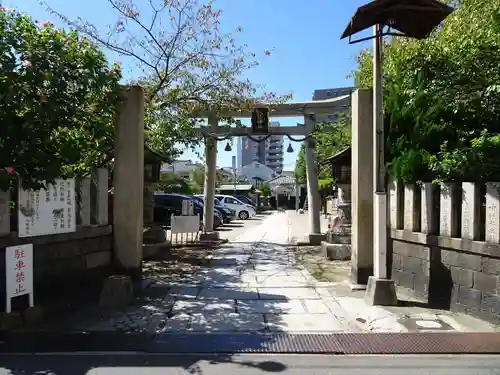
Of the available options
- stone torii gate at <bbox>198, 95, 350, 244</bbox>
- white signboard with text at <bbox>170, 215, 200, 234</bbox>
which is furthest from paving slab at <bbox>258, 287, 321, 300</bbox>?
stone torii gate at <bbox>198, 95, 350, 244</bbox>

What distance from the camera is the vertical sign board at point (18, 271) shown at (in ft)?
18.0

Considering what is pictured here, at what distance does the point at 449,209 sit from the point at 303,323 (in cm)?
253

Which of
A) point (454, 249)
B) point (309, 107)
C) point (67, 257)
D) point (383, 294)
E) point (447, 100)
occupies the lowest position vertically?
point (383, 294)

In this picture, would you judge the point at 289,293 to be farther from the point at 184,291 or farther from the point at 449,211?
the point at 449,211

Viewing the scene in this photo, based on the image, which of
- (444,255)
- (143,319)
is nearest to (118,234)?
(143,319)

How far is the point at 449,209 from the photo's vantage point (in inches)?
249

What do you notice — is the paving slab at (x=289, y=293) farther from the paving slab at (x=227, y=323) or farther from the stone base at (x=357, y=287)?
the paving slab at (x=227, y=323)

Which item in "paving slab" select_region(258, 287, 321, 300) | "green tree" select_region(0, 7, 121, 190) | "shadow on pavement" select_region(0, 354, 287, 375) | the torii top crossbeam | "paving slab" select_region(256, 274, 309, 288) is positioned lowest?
"shadow on pavement" select_region(0, 354, 287, 375)

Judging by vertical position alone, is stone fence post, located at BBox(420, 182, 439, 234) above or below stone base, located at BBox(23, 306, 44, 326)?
above

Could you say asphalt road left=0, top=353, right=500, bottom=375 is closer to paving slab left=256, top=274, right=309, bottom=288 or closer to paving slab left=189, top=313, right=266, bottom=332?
paving slab left=189, top=313, right=266, bottom=332

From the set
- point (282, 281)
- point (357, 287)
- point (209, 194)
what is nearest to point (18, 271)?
point (282, 281)

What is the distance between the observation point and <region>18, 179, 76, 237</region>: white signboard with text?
609 centimetres

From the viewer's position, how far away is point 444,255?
21.2 ft

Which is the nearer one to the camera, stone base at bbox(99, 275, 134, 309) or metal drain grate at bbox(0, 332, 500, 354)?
metal drain grate at bbox(0, 332, 500, 354)
